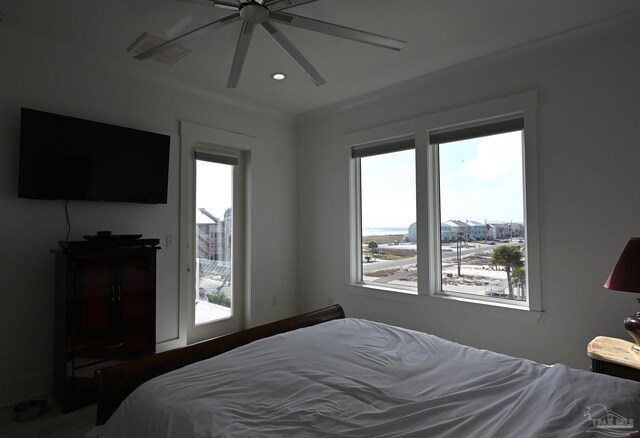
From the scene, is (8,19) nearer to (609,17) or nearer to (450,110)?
(450,110)

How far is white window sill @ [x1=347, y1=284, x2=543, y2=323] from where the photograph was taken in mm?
2863

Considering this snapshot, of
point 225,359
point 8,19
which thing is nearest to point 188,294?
point 225,359

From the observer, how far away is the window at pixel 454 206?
2.96m

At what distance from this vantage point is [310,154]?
449 centimetres

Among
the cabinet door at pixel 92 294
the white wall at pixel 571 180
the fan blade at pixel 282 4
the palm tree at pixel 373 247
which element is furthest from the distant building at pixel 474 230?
the cabinet door at pixel 92 294

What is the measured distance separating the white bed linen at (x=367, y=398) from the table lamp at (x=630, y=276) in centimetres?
82

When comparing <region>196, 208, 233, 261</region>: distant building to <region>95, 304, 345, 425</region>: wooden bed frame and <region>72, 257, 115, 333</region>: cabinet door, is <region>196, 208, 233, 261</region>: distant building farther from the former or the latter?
<region>95, 304, 345, 425</region>: wooden bed frame

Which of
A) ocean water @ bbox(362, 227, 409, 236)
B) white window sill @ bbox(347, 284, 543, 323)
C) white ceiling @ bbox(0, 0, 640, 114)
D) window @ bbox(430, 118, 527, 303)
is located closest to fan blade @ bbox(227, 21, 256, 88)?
white ceiling @ bbox(0, 0, 640, 114)

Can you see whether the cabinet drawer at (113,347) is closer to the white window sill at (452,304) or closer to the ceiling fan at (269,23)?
the ceiling fan at (269,23)

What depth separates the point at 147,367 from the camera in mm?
1642

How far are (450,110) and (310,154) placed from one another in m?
1.83

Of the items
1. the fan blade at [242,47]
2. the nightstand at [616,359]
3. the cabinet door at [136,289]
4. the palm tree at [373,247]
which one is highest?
the fan blade at [242,47]

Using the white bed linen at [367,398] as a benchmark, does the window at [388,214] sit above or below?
above

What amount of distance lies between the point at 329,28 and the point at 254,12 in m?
0.41
